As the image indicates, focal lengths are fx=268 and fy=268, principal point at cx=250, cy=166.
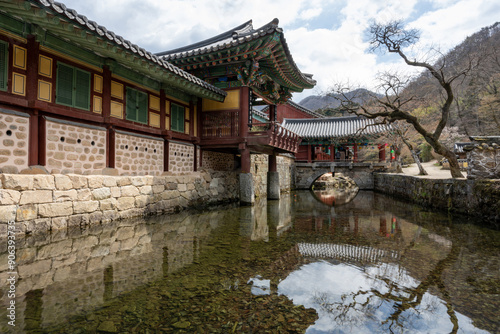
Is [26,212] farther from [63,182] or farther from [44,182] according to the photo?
[63,182]

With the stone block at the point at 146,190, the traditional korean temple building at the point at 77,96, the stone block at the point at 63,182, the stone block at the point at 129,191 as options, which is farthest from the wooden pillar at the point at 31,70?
the stone block at the point at 146,190

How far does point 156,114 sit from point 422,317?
353 inches

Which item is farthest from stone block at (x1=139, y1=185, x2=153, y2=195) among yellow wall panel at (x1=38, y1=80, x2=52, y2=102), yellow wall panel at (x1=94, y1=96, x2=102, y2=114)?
yellow wall panel at (x1=38, y1=80, x2=52, y2=102)

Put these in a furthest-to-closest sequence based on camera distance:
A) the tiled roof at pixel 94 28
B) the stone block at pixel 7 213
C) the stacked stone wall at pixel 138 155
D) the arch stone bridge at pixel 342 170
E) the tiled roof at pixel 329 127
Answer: the tiled roof at pixel 329 127
the arch stone bridge at pixel 342 170
the stacked stone wall at pixel 138 155
the stone block at pixel 7 213
the tiled roof at pixel 94 28

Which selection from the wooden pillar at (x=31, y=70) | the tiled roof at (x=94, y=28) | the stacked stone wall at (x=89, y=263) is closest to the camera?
the stacked stone wall at (x=89, y=263)

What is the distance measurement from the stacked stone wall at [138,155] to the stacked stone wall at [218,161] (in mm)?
2703

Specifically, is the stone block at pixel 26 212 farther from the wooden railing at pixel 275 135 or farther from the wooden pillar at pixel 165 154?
the wooden railing at pixel 275 135

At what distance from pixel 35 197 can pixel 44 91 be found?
2.42 m

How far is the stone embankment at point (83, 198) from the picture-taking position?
5230mm

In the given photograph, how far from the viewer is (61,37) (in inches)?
Result: 247

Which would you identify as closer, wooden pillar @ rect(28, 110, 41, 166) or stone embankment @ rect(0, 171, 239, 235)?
stone embankment @ rect(0, 171, 239, 235)

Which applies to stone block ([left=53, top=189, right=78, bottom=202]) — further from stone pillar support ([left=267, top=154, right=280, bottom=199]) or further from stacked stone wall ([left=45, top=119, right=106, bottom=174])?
stone pillar support ([left=267, top=154, right=280, bottom=199])

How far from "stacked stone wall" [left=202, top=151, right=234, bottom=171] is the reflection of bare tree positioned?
30.4 ft

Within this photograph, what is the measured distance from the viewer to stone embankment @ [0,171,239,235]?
5230mm
